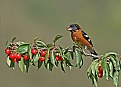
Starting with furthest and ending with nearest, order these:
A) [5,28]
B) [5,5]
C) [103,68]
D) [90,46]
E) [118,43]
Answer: [5,5], [5,28], [118,43], [90,46], [103,68]

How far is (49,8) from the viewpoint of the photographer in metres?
17.9

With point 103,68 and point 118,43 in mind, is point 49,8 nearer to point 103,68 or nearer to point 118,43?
point 118,43

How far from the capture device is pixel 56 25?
16.5 meters

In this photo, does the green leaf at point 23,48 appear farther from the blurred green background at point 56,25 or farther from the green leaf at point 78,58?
the blurred green background at point 56,25

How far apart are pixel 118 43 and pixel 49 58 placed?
34.0ft

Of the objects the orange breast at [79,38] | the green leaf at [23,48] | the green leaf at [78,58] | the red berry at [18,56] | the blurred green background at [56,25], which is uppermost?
the blurred green background at [56,25]

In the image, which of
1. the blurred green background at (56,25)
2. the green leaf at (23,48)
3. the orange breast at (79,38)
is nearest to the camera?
the green leaf at (23,48)

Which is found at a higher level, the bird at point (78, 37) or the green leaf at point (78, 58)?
the bird at point (78, 37)

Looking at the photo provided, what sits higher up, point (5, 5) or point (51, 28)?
point (5, 5)

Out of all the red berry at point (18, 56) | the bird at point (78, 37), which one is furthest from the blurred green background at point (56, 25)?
the red berry at point (18, 56)

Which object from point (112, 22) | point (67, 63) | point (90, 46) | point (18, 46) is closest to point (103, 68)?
point (67, 63)

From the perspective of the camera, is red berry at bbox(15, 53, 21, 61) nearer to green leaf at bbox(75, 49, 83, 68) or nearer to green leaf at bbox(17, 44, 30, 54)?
green leaf at bbox(17, 44, 30, 54)

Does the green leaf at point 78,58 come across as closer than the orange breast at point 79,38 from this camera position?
Yes

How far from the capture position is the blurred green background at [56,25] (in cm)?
1271
